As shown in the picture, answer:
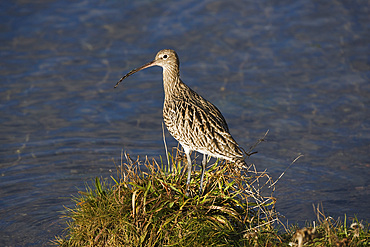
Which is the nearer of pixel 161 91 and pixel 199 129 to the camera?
pixel 199 129

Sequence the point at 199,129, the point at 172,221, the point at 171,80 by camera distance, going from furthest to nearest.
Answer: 1. the point at 171,80
2. the point at 199,129
3. the point at 172,221

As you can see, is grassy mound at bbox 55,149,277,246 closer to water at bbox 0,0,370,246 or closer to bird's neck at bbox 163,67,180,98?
bird's neck at bbox 163,67,180,98

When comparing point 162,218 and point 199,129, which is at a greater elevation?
point 199,129

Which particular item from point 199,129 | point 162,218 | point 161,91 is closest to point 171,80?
point 199,129

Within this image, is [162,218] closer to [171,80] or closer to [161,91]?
[171,80]

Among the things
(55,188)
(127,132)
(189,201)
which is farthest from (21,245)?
(127,132)

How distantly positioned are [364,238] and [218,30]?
30.4ft

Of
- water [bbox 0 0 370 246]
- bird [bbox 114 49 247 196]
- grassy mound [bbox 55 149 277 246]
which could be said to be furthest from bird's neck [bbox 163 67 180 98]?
water [bbox 0 0 370 246]

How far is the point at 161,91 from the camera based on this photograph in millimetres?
12781

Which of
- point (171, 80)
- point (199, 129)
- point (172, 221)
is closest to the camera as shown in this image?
point (172, 221)

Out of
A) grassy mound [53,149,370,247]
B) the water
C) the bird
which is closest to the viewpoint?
grassy mound [53,149,370,247]

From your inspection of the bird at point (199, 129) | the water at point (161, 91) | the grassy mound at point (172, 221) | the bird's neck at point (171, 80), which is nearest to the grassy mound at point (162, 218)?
the grassy mound at point (172, 221)

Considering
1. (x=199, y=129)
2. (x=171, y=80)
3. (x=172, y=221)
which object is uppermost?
(x=171, y=80)

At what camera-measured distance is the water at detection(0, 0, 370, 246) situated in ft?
32.0
